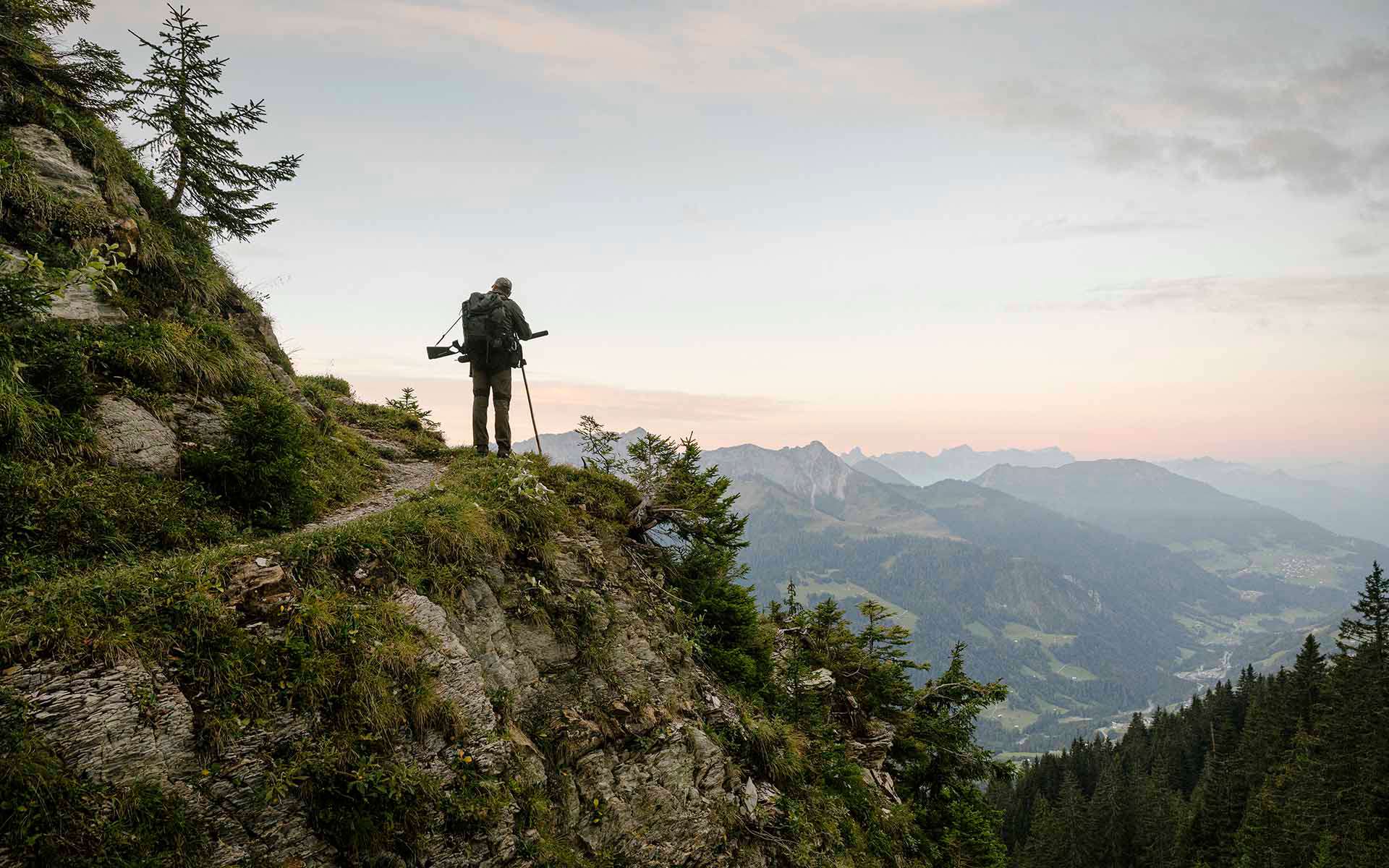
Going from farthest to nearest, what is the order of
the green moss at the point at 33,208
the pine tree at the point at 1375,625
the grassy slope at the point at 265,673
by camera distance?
the pine tree at the point at 1375,625 < the green moss at the point at 33,208 < the grassy slope at the point at 265,673

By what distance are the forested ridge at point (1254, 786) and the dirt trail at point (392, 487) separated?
3809cm

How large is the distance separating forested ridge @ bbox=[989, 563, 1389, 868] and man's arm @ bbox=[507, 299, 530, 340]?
38460 millimetres

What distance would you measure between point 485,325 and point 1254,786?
82.6 m

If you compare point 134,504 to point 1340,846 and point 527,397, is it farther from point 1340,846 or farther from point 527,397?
point 1340,846

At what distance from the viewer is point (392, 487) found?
13.5 m

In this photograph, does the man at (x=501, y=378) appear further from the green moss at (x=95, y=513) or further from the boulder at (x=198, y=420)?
the green moss at (x=95, y=513)

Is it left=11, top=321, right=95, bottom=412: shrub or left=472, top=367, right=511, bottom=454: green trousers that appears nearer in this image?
left=11, top=321, right=95, bottom=412: shrub

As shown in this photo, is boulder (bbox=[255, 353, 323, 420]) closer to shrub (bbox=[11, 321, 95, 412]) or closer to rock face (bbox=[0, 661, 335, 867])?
shrub (bbox=[11, 321, 95, 412])

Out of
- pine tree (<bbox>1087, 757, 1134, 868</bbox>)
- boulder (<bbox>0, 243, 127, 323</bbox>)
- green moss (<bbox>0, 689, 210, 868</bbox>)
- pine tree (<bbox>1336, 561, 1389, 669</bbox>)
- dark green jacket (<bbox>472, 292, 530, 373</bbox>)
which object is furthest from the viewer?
pine tree (<bbox>1087, 757, 1134, 868</bbox>)

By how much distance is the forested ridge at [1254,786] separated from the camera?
43.5m

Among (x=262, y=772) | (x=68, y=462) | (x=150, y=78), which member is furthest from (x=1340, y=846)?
(x=150, y=78)

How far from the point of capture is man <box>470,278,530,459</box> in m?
14.5

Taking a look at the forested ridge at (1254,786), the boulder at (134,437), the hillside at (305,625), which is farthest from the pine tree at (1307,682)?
the boulder at (134,437)

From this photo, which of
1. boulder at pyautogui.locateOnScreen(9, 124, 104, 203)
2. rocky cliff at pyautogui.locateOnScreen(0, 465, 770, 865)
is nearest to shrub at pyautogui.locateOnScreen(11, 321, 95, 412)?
boulder at pyautogui.locateOnScreen(9, 124, 104, 203)
